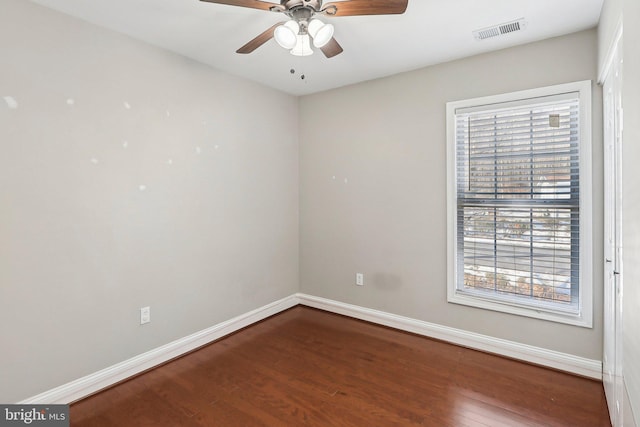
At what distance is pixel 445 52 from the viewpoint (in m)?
2.79

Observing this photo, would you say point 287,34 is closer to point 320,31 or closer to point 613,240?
point 320,31

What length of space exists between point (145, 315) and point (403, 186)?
2.59m

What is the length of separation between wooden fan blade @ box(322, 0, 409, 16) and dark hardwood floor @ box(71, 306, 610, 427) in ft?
7.78

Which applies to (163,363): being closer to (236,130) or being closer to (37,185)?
(37,185)

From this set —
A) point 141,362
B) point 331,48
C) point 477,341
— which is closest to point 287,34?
point 331,48

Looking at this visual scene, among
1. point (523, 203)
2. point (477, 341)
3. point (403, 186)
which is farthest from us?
point (403, 186)

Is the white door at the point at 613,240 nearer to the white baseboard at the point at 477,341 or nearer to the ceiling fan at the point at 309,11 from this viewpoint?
the white baseboard at the point at 477,341

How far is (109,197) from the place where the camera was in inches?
94.3

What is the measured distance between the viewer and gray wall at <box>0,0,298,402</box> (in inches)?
78.7

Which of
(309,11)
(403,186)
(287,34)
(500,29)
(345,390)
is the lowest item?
(345,390)

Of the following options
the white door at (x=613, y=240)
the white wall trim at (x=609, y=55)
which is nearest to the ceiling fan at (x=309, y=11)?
the white wall trim at (x=609, y=55)

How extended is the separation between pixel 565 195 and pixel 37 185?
3718 millimetres

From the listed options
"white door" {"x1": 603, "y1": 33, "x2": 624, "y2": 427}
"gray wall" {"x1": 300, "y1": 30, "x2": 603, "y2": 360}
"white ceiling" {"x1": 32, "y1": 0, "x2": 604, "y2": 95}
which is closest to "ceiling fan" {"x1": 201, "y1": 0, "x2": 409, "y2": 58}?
"white ceiling" {"x1": 32, "y1": 0, "x2": 604, "y2": 95}

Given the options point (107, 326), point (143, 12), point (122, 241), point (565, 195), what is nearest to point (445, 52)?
point (565, 195)
